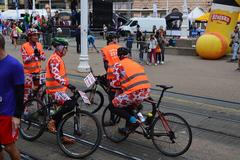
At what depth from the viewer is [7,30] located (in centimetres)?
4306

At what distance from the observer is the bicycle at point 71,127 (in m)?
5.97

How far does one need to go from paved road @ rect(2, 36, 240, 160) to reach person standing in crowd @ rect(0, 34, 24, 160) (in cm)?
176

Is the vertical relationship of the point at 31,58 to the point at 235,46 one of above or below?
above

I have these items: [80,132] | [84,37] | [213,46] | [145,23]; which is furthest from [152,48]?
[145,23]

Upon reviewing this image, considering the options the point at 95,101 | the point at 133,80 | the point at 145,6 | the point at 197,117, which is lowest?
the point at 197,117

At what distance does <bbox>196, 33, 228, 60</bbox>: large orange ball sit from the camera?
65.1 feet

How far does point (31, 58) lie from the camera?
26.9 ft

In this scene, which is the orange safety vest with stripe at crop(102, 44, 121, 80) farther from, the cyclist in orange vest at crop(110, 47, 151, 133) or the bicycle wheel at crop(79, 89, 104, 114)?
the cyclist in orange vest at crop(110, 47, 151, 133)

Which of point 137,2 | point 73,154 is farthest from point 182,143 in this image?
point 137,2

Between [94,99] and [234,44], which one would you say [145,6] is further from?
[94,99]

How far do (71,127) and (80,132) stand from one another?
0.64 feet

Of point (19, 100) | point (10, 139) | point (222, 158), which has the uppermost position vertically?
point (19, 100)

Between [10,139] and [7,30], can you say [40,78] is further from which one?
[7,30]

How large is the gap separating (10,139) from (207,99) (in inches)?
277
